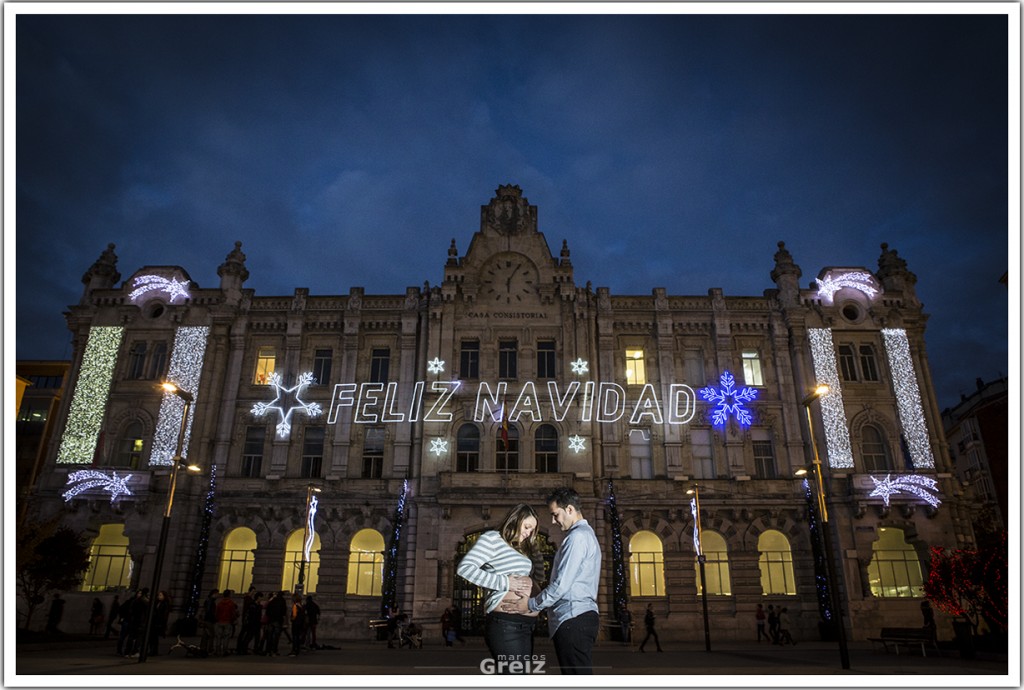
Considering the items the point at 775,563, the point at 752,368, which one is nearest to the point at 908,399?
the point at 752,368

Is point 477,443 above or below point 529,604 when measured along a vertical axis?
above

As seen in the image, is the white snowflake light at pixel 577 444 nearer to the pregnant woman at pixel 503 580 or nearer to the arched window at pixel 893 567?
the arched window at pixel 893 567

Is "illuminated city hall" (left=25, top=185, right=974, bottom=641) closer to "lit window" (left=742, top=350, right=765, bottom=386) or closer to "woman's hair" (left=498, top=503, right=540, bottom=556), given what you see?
"lit window" (left=742, top=350, right=765, bottom=386)

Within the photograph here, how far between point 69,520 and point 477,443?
19.6 m

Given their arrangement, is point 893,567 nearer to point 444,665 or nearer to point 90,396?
point 444,665

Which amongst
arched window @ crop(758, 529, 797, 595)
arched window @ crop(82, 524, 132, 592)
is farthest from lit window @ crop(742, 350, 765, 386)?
arched window @ crop(82, 524, 132, 592)

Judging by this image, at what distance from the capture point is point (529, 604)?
22.1 ft

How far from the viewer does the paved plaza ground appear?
988 centimetres

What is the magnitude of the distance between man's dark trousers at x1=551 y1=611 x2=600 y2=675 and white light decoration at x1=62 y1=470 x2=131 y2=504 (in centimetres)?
3015

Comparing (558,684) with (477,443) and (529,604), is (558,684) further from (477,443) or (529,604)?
(477,443)

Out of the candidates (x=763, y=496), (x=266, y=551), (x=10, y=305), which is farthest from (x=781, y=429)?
(x=10, y=305)

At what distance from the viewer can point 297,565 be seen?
30109 mm

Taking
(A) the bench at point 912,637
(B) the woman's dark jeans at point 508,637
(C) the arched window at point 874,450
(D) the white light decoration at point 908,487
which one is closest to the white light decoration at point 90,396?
(B) the woman's dark jeans at point 508,637

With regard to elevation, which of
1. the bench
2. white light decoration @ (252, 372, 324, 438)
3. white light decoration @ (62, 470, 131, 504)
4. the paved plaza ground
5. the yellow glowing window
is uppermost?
the yellow glowing window
